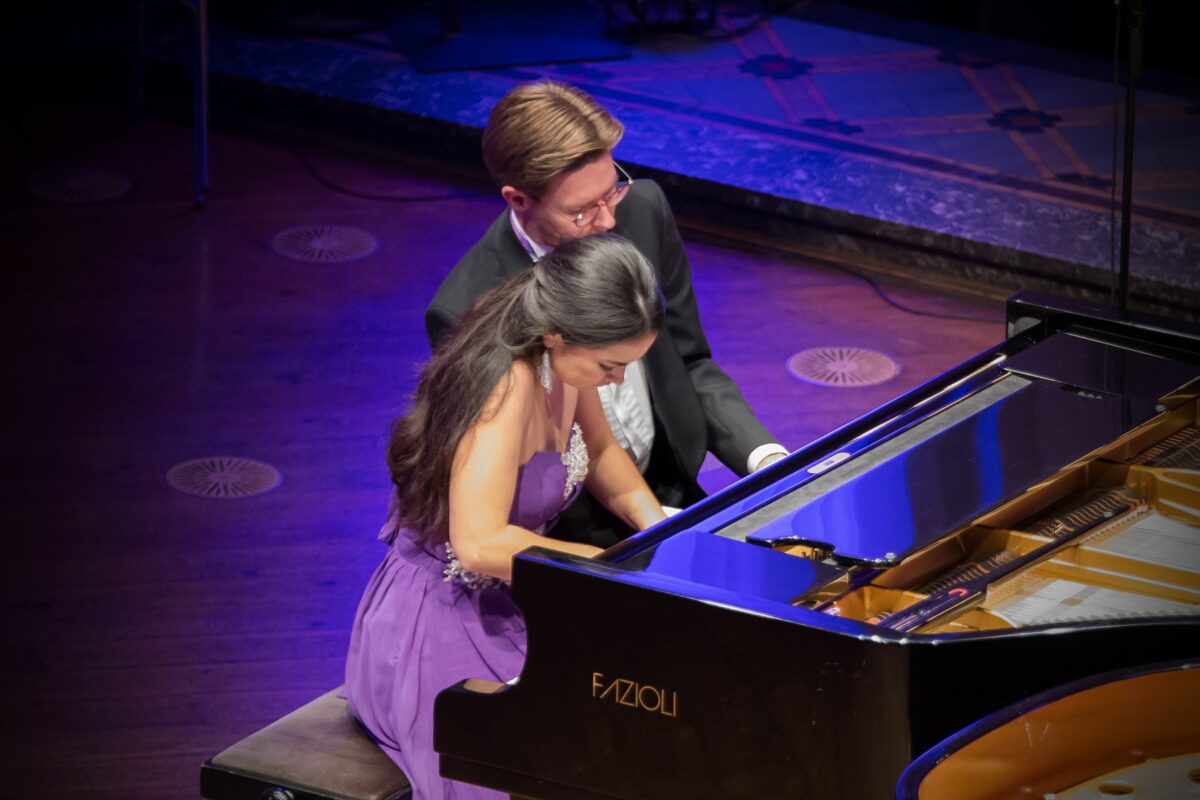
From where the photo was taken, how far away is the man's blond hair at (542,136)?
260 cm

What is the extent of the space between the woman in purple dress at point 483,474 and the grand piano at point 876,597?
25 cm

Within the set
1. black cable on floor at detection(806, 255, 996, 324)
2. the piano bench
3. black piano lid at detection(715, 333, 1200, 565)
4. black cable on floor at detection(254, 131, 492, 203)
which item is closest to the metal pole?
black piano lid at detection(715, 333, 1200, 565)

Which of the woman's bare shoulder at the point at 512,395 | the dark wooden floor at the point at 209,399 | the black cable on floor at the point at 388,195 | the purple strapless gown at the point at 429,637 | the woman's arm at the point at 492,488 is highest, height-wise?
the woman's bare shoulder at the point at 512,395

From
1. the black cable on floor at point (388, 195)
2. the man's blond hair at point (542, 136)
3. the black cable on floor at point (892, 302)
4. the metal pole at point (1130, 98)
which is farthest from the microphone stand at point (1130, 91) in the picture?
the black cable on floor at point (388, 195)

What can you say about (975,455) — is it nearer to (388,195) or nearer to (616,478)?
(616,478)

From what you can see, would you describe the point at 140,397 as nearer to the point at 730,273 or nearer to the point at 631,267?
the point at 730,273

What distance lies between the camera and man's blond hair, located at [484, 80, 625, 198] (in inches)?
103

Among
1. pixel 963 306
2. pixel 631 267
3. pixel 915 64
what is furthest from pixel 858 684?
pixel 915 64

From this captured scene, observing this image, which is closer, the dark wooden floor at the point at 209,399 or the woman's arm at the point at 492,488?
the woman's arm at the point at 492,488

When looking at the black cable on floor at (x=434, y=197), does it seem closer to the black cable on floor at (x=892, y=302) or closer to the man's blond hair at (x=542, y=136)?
the black cable on floor at (x=892, y=302)

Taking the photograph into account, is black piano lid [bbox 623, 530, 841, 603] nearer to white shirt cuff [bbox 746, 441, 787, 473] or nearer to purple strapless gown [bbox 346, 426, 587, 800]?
→ purple strapless gown [bbox 346, 426, 587, 800]

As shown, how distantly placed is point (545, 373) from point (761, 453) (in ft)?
1.82

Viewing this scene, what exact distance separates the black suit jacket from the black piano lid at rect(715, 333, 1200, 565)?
0.48 meters

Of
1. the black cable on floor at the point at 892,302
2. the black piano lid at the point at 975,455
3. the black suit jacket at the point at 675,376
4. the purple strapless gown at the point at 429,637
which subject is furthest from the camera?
the black cable on floor at the point at 892,302
